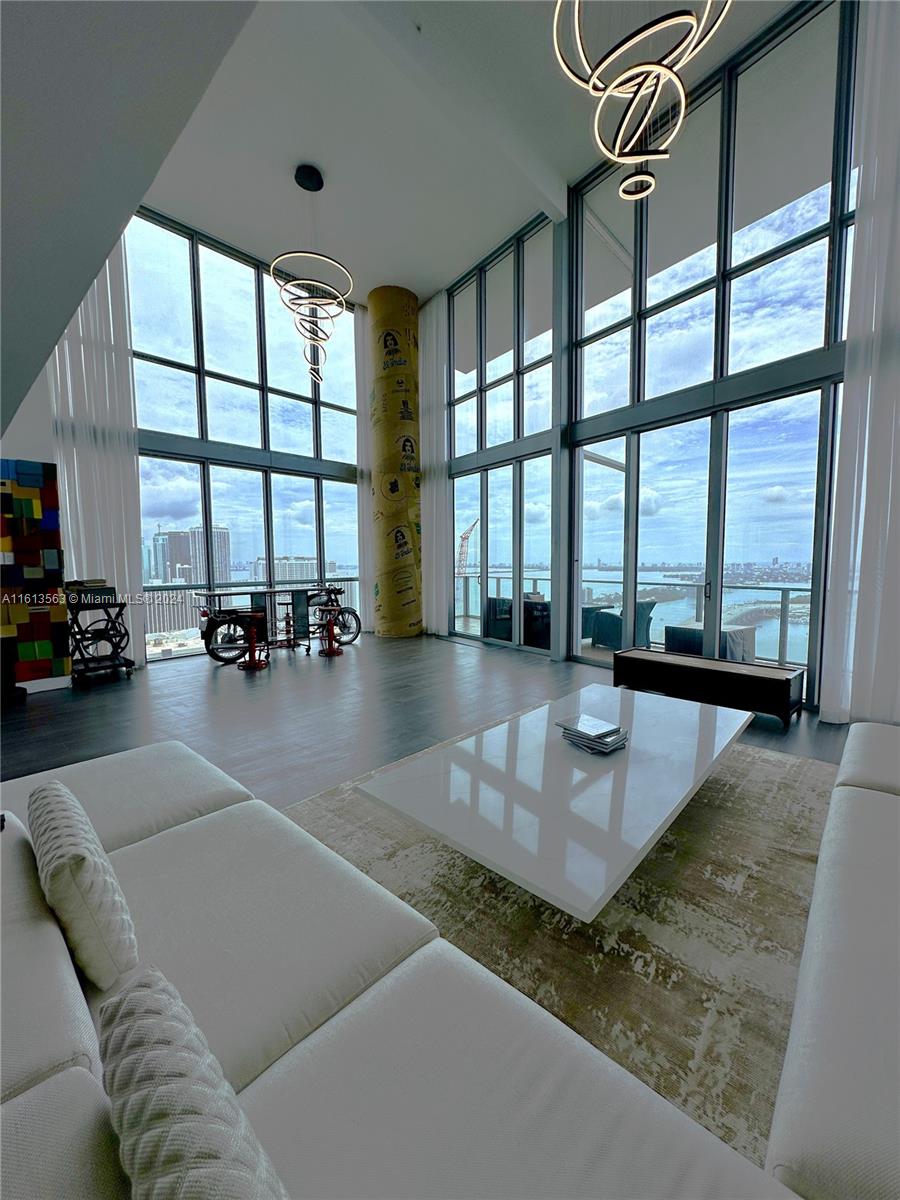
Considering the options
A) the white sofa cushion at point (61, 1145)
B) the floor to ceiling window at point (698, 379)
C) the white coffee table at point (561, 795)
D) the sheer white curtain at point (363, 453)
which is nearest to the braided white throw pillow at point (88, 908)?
the white sofa cushion at point (61, 1145)

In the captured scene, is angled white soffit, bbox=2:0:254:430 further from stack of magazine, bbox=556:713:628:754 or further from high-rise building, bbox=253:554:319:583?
high-rise building, bbox=253:554:319:583

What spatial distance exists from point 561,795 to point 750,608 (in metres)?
3.82

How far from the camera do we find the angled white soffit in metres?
0.93

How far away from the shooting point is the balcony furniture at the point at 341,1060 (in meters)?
0.66

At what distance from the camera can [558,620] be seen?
6.21 m

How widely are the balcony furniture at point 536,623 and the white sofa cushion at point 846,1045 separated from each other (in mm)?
5248

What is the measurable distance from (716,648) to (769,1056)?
4.08m

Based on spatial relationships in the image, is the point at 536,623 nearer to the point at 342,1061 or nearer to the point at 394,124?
the point at 394,124

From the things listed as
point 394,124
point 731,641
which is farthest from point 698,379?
A: point 394,124

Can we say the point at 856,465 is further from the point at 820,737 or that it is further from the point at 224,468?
the point at 224,468

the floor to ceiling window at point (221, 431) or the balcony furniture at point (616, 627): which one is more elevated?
the floor to ceiling window at point (221, 431)

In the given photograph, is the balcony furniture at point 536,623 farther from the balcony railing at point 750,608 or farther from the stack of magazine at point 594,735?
the stack of magazine at point 594,735

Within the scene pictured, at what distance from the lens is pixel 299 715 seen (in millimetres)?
4027

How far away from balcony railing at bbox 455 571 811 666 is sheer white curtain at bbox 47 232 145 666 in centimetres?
579
